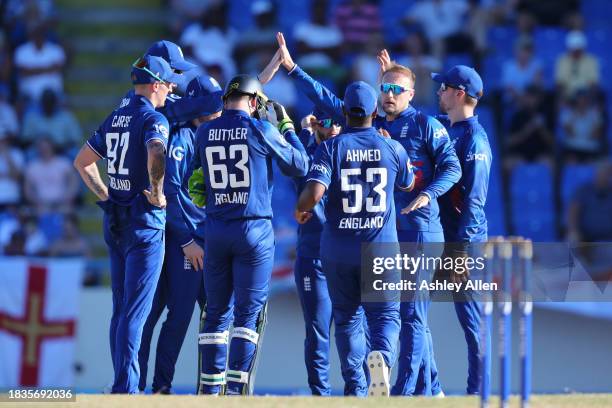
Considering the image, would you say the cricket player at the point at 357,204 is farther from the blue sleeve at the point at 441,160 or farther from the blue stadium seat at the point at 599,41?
the blue stadium seat at the point at 599,41

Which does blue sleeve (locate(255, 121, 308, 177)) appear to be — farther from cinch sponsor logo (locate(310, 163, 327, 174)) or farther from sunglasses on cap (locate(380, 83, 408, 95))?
sunglasses on cap (locate(380, 83, 408, 95))

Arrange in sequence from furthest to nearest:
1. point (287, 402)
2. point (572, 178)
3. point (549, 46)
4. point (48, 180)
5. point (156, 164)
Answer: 1. point (549, 46)
2. point (572, 178)
3. point (48, 180)
4. point (156, 164)
5. point (287, 402)

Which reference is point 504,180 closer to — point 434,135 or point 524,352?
point 434,135

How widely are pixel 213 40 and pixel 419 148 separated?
324 inches

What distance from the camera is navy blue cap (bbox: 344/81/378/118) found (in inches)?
378

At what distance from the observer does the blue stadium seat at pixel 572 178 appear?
16969mm

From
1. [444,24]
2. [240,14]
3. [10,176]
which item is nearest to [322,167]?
[10,176]

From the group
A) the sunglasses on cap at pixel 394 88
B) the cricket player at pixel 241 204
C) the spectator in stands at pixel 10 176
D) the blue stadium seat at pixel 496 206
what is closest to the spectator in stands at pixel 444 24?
the blue stadium seat at pixel 496 206

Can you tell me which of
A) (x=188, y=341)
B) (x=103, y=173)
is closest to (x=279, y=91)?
(x=103, y=173)

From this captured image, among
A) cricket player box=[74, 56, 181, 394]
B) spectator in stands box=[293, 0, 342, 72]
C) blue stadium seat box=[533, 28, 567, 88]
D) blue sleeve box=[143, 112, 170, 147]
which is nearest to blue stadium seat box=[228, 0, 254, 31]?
spectator in stands box=[293, 0, 342, 72]

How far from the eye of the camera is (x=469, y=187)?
34.6ft

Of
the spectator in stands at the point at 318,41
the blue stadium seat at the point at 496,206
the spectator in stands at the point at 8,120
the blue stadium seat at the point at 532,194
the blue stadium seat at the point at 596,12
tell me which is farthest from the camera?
the blue stadium seat at the point at 596,12

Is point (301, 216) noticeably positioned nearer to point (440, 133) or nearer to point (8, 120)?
point (440, 133)

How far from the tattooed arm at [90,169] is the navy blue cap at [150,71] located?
0.65 m
